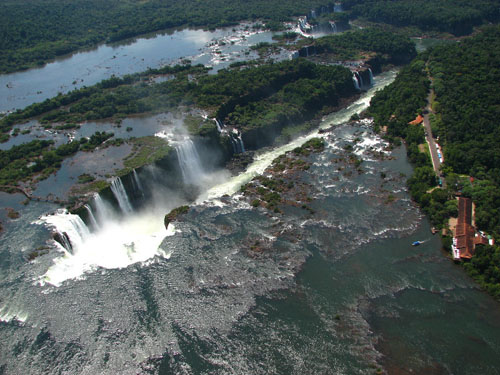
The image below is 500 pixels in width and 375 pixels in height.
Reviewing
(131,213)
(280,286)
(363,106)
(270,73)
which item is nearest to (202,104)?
(270,73)

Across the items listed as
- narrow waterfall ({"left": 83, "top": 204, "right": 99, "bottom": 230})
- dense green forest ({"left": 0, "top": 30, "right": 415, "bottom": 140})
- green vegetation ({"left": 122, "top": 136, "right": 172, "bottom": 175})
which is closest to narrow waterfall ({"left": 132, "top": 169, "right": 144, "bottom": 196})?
green vegetation ({"left": 122, "top": 136, "right": 172, "bottom": 175})

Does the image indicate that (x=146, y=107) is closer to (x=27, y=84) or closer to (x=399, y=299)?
(x=27, y=84)

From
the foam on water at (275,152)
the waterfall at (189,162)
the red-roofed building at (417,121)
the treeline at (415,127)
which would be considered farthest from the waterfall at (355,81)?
the waterfall at (189,162)

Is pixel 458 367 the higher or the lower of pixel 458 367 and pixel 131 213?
the lower

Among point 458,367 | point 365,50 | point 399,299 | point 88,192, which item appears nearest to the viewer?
point 458,367

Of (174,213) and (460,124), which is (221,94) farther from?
(460,124)

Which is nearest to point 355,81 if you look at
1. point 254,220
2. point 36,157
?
point 254,220

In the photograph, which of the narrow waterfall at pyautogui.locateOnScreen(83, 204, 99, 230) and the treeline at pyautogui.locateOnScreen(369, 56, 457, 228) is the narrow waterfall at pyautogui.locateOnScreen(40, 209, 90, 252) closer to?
the narrow waterfall at pyautogui.locateOnScreen(83, 204, 99, 230)
